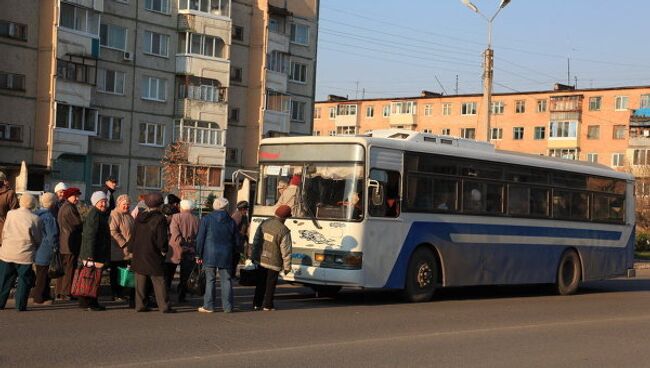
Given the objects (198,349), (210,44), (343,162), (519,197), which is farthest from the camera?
(210,44)

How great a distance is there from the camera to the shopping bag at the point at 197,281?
16.2 m

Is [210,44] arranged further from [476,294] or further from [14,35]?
[476,294]

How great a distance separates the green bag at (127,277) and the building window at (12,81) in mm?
39703

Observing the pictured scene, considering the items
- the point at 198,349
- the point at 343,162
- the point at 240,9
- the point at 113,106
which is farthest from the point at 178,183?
the point at 198,349

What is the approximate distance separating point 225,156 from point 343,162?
160 ft

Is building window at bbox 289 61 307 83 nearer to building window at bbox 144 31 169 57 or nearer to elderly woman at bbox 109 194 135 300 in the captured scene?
building window at bbox 144 31 169 57

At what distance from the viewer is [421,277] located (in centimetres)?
1919

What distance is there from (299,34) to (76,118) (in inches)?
902

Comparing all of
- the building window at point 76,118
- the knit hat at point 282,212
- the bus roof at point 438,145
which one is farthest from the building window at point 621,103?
the knit hat at point 282,212

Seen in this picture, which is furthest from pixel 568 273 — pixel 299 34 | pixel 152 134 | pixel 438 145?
pixel 299 34

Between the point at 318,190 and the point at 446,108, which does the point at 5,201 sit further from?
the point at 446,108

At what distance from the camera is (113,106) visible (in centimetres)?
5944

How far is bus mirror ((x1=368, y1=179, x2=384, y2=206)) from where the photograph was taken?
17.9m

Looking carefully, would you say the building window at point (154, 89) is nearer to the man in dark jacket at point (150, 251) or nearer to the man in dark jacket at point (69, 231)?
the man in dark jacket at point (69, 231)
